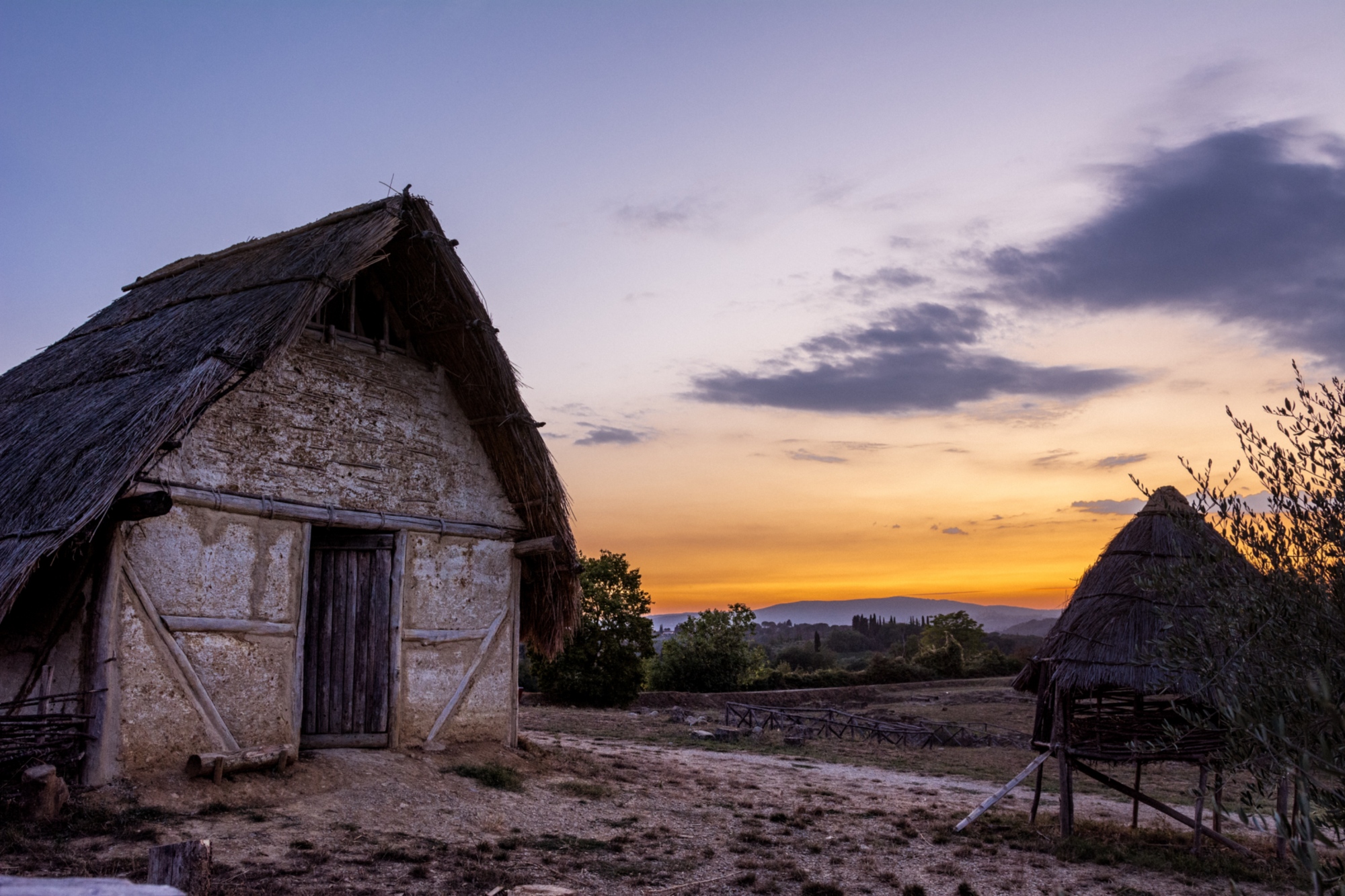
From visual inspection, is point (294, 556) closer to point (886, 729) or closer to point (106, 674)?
point (106, 674)

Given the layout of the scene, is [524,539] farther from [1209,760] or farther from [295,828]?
[1209,760]

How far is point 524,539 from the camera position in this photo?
13.1 meters

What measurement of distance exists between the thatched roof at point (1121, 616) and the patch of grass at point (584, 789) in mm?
5611

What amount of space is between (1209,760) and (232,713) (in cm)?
1025

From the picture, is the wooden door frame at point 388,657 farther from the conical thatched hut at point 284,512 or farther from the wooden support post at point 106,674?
the wooden support post at point 106,674

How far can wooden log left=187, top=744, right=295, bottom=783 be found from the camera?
9.22 m

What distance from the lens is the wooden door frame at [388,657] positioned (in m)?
10.7

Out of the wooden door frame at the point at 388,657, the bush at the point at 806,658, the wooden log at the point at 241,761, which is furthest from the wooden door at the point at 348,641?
the bush at the point at 806,658

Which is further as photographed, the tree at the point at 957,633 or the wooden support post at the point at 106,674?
the tree at the point at 957,633

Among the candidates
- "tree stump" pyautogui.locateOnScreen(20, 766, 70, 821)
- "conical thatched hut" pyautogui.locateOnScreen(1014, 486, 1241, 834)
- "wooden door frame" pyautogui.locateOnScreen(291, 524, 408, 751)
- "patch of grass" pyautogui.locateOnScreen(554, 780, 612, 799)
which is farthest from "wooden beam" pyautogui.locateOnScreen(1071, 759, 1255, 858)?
"tree stump" pyautogui.locateOnScreen(20, 766, 70, 821)

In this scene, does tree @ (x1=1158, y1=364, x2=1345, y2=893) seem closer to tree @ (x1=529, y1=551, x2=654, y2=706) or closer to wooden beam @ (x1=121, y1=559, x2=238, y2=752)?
wooden beam @ (x1=121, y1=559, x2=238, y2=752)

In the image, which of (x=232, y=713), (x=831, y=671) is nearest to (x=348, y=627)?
(x=232, y=713)

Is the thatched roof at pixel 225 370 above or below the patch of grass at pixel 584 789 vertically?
above

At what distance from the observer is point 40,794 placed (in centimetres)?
794
